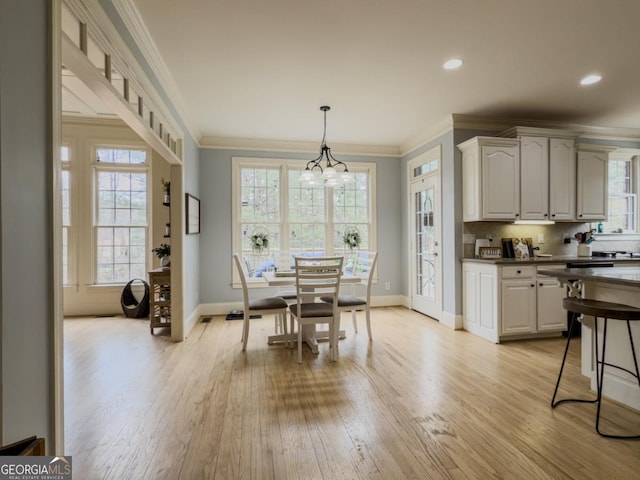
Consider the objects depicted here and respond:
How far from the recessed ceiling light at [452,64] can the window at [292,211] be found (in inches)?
106

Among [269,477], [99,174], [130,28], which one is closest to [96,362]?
[269,477]

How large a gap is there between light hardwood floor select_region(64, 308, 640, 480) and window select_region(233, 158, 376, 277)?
7.10 ft

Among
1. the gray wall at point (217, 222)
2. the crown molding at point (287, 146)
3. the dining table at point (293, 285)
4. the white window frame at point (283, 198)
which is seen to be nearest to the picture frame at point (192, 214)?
the gray wall at point (217, 222)

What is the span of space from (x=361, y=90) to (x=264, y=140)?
2219 millimetres

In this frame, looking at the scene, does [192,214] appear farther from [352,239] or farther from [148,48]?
[352,239]

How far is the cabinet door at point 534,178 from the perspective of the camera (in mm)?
4148

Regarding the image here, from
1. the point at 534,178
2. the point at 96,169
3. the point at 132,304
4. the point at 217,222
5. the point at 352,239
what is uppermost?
the point at 96,169

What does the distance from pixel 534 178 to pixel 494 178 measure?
1.98 ft

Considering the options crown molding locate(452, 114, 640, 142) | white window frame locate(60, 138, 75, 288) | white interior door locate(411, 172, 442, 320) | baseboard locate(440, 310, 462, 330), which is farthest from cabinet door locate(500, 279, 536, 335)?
white window frame locate(60, 138, 75, 288)

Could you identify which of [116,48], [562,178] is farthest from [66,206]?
[562,178]

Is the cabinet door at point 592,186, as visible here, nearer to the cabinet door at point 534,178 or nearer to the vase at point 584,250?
the vase at point 584,250

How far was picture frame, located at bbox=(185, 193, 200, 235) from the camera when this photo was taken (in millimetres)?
4156

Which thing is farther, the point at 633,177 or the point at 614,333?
the point at 633,177

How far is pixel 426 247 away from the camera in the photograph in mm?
5117
